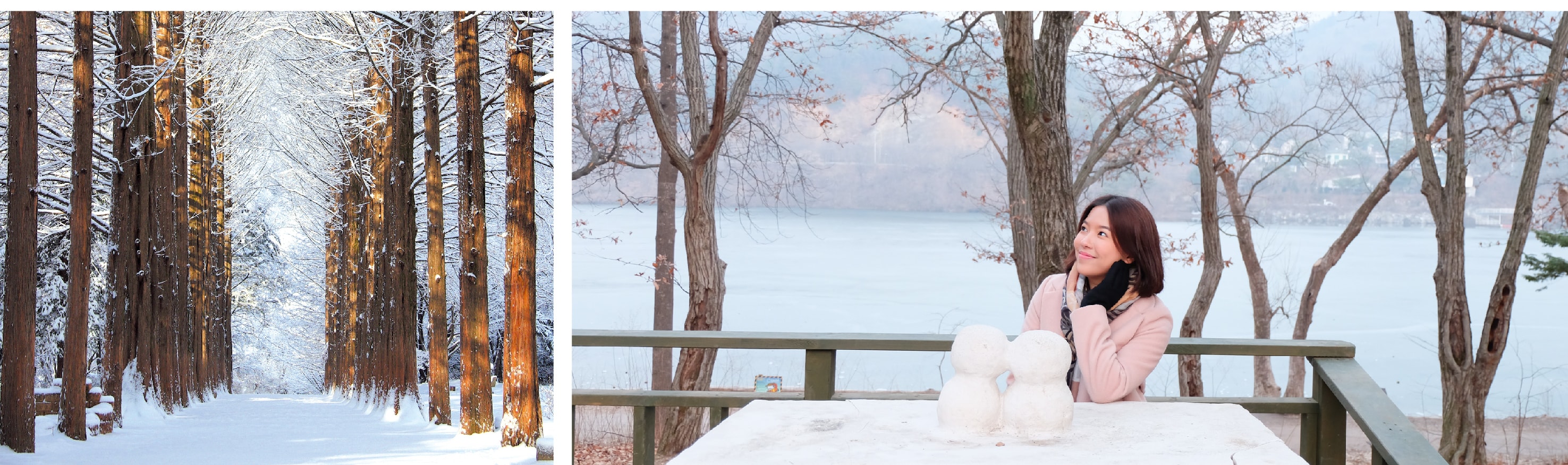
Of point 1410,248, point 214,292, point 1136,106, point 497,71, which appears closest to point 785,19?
point 1136,106

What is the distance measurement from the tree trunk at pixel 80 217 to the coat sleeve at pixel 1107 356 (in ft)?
7.59

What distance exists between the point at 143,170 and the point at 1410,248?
618 cm

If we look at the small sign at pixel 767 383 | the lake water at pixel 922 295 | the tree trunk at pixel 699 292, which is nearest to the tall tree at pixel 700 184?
the tree trunk at pixel 699 292

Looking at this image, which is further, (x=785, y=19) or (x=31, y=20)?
(x=785, y=19)

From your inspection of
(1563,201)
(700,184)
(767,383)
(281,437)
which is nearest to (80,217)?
(281,437)

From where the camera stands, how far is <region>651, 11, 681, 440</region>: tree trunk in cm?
544

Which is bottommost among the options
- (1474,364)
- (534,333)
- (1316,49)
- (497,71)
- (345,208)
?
(1474,364)

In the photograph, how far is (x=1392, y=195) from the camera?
6.11 metres

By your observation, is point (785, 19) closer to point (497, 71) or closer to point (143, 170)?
point (497, 71)

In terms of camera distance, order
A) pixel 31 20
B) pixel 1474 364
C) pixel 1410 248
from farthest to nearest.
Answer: pixel 1410 248
pixel 1474 364
pixel 31 20

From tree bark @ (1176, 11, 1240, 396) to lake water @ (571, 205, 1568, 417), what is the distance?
9.2 inches

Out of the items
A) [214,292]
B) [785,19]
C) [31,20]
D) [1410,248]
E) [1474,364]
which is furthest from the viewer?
[1410,248]

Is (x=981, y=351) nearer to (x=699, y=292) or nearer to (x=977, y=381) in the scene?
(x=977, y=381)

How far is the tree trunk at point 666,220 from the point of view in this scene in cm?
544
